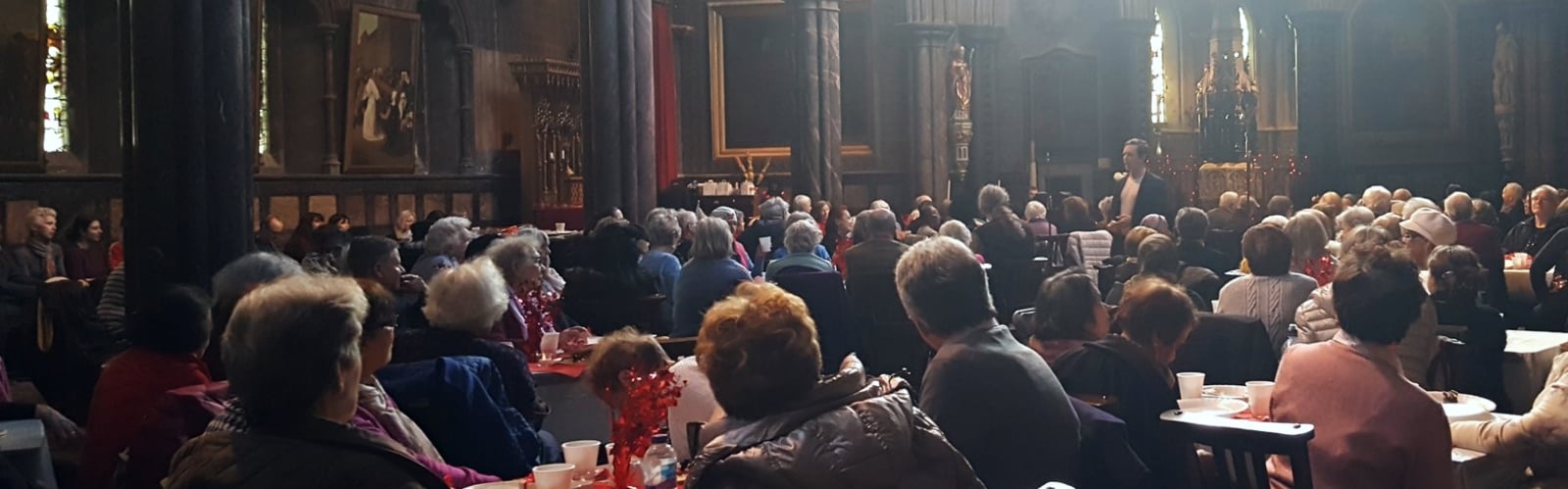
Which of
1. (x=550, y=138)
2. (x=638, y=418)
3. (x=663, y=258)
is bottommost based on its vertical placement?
(x=638, y=418)

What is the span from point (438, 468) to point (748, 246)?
7.52m

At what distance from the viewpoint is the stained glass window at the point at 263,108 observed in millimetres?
15500

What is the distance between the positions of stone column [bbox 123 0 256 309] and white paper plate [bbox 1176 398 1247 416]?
4.44 meters

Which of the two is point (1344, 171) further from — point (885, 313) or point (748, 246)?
point (885, 313)

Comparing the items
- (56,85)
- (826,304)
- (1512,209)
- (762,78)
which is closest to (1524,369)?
(826,304)

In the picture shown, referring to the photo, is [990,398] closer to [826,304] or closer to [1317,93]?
[826,304]

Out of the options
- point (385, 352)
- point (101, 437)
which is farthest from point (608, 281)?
point (385, 352)

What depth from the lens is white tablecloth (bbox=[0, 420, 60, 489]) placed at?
427cm

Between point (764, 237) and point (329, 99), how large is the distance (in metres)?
6.99

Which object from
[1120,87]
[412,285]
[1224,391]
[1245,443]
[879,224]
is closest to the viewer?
[1245,443]

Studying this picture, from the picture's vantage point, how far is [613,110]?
12.4 metres

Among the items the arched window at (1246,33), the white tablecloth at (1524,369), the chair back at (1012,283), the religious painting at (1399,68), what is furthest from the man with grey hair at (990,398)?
the arched window at (1246,33)

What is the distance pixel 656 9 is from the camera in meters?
19.0

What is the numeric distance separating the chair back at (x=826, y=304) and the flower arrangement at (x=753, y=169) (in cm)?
1125
